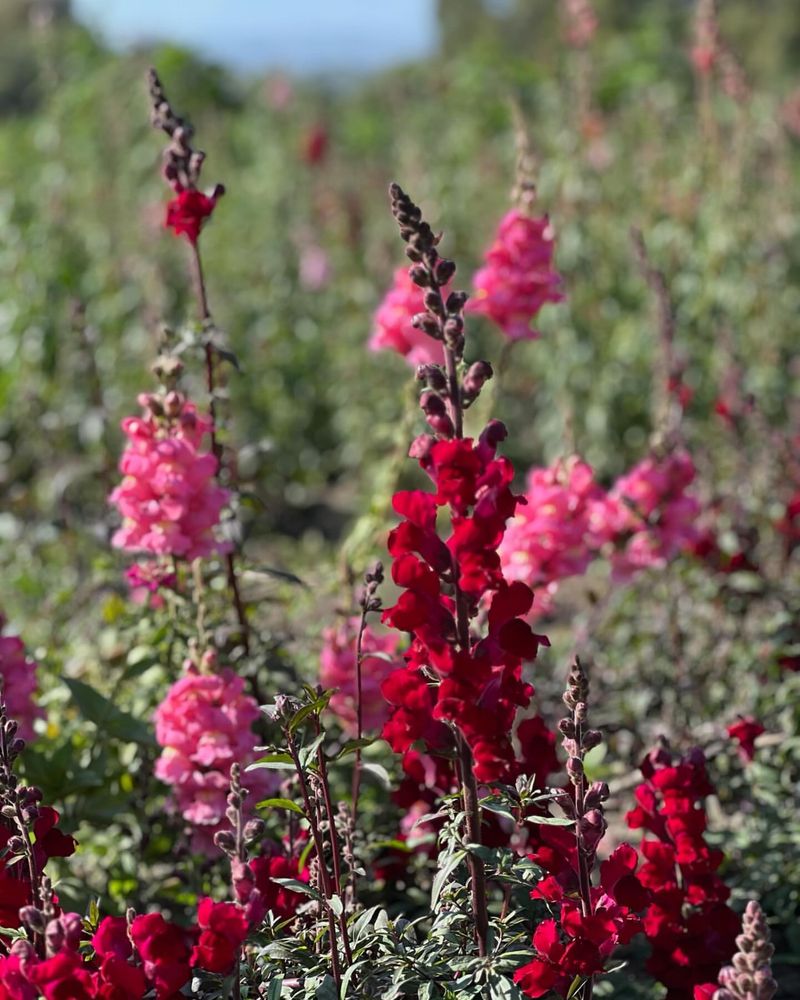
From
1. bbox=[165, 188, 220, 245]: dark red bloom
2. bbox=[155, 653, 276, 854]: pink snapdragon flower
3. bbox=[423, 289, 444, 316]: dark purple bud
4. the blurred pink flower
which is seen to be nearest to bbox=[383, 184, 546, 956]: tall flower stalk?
bbox=[423, 289, 444, 316]: dark purple bud

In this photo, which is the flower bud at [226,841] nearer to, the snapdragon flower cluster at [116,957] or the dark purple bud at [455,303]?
the snapdragon flower cluster at [116,957]

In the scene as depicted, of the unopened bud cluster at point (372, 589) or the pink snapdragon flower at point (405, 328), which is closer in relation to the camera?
the unopened bud cluster at point (372, 589)

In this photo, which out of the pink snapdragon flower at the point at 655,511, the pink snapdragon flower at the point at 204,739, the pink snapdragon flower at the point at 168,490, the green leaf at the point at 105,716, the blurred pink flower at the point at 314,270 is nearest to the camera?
the pink snapdragon flower at the point at 204,739

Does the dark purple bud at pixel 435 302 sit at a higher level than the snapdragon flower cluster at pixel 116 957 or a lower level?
higher

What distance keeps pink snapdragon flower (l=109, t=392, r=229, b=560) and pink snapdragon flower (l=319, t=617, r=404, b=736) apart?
1.12ft

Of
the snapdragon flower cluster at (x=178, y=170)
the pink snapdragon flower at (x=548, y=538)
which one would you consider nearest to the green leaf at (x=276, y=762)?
the pink snapdragon flower at (x=548, y=538)

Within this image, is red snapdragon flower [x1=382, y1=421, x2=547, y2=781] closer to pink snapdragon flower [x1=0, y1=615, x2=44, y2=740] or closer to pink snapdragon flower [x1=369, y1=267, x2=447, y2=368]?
pink snapdragon flower [x1=0, y1=615, x2=44, y2=740]

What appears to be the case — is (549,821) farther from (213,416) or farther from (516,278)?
(516,278)

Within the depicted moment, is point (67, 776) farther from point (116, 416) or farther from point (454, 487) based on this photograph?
point (116, 416)

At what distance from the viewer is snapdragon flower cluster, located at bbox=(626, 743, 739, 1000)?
2.17 meters

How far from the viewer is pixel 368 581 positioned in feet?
6.81

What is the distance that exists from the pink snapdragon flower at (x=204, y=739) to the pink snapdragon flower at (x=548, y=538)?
0.68m

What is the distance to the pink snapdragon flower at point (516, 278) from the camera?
304 cm

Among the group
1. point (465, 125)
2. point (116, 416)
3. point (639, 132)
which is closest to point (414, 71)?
point (465, 125)
